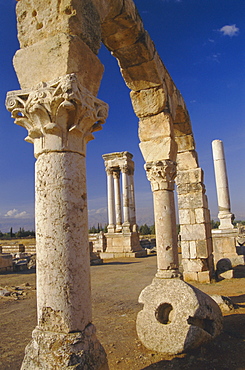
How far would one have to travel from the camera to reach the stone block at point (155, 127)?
21.6 feet

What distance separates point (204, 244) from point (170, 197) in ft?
10.5

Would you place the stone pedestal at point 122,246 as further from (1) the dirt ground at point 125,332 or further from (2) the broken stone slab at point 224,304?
(2) the broken stone slab at point 224,304

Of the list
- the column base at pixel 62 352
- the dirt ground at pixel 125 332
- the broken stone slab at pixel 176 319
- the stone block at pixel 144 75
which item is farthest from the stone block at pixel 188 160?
the column base at pixel 62 352

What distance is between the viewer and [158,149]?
6.64 meters

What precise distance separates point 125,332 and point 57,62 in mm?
4137

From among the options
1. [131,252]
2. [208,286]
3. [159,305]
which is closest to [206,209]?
[208,286]

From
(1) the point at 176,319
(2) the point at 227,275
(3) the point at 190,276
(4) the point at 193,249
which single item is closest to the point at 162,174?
(1) the point at 176,319

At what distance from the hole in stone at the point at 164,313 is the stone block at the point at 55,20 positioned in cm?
371

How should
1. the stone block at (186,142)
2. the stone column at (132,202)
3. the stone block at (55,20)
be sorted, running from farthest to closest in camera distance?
the stone column at (132,202)
the stone block at (186,142)
the stone block at (55,20)

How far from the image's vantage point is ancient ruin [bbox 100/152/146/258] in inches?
735

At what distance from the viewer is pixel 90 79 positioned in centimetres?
343

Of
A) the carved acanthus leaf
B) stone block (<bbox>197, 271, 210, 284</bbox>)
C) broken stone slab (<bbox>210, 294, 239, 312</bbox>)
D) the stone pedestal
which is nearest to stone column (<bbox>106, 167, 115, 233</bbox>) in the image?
the stone pedestal

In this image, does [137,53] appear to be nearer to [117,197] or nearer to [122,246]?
[122,246]

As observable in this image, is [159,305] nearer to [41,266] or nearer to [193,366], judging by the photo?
[193,366]
